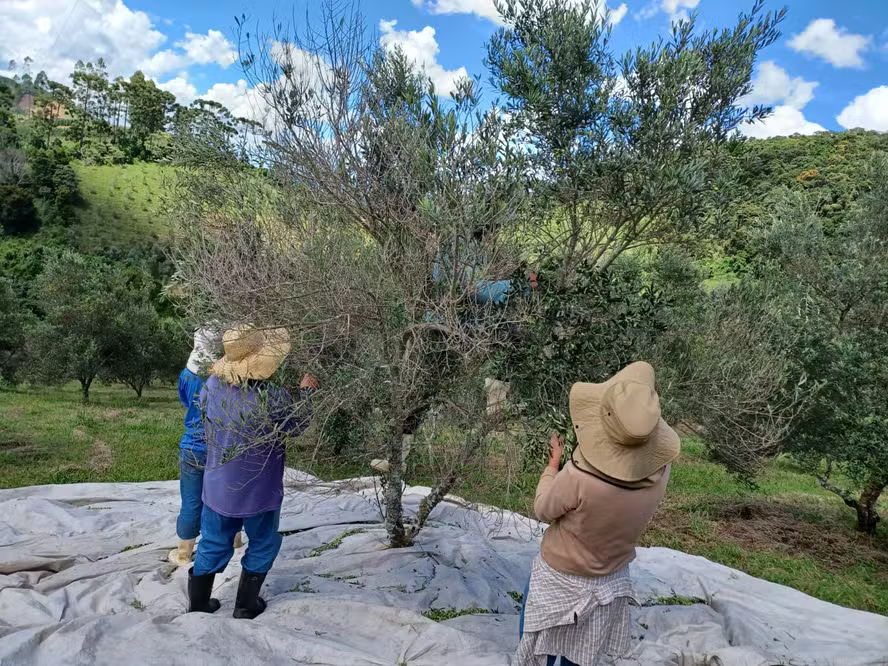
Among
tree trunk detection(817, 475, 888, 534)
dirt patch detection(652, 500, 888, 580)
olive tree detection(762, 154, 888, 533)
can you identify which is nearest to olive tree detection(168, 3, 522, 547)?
olive tree detection(762, 154, 888, 533)

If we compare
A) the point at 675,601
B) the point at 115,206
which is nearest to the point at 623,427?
the point at 675,601

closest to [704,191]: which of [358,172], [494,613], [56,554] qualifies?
[358,172]

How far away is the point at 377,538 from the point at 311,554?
70 centimetres

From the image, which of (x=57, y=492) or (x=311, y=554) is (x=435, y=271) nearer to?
(x=311, y=554)

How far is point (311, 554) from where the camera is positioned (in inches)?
237

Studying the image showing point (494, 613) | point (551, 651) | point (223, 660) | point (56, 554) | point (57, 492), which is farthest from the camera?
point (57, 492)

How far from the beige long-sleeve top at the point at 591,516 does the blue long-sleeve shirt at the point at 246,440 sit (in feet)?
6.04

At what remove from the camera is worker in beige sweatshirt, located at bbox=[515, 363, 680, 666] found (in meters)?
2.96

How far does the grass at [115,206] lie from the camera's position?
4681 cm

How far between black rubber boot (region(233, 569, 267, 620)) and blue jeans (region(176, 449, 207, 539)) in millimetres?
1097

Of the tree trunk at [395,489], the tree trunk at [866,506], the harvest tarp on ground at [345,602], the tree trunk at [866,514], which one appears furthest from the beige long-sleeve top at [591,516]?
the tree trunk at [866,514]

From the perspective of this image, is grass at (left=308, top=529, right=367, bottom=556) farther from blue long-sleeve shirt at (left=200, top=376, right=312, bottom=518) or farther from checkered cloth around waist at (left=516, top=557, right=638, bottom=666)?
checkered cloth around waist at (left=516, top=557, right=638, bottom=666)

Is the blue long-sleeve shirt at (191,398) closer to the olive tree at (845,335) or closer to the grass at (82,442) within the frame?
the grass at (82,442)

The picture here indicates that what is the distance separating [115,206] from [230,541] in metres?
54.9
